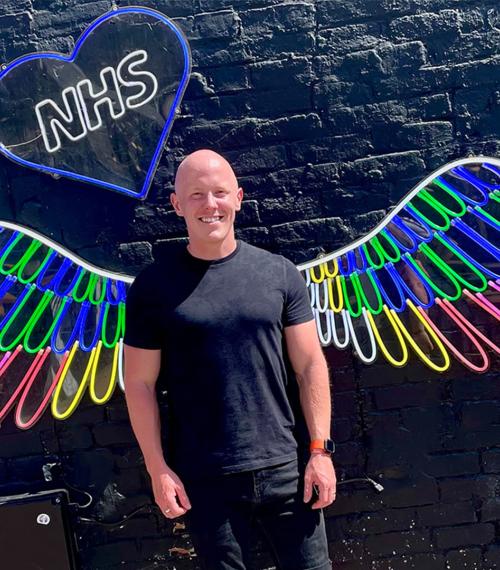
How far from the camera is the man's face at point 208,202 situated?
2.10 metres

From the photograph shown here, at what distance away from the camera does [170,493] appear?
6.72 feet

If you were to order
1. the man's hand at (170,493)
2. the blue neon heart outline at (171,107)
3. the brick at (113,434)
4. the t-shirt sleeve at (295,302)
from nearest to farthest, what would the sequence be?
the man's hand at (170,493), the t-shirt sleeve at (295,302), the blue neon heart outline at (171,107), the brick at (113,434)

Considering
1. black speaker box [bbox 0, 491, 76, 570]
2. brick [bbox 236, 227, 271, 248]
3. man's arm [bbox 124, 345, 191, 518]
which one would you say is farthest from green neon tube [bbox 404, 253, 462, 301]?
black speaker box [bbox 0, 491, 76, 570]

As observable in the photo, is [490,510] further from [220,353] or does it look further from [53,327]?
[53,327]

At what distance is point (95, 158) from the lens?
103 inches

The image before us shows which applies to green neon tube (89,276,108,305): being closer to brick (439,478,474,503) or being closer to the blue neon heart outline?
the blue neon heart outline

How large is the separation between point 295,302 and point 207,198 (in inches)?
17.4

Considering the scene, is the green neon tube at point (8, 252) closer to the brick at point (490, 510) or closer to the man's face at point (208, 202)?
the man's face at point (208, 202)

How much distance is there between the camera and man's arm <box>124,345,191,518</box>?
208cm

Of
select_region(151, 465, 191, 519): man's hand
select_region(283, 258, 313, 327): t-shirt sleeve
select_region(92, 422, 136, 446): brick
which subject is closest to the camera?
select_region(151, 465, 191, 519): man's hand

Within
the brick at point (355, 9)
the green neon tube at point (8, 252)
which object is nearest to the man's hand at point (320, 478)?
the green neon tube at point (8, 252)

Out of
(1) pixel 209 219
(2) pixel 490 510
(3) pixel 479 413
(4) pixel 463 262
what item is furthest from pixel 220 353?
(2) pixel 490 510

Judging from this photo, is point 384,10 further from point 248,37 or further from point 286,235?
point 286,235

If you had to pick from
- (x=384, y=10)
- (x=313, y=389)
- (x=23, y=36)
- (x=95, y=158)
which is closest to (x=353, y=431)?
(x=313, y=389)
